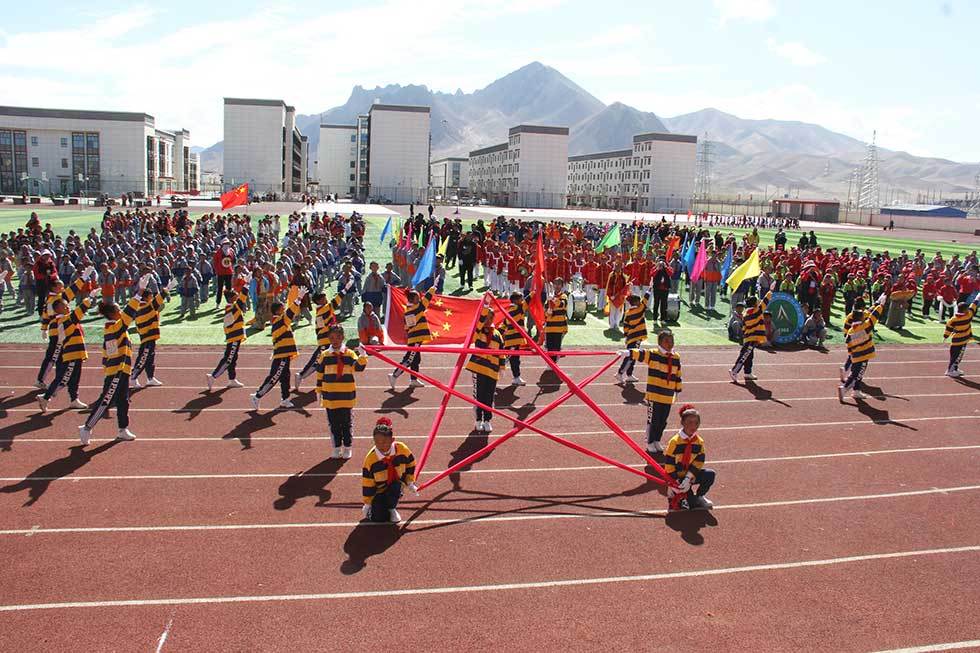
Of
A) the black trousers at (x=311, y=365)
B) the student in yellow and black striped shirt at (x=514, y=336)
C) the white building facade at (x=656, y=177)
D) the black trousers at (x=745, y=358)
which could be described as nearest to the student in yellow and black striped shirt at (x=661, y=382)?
the student in yellow and black striped shirt at (x=514, y=336)

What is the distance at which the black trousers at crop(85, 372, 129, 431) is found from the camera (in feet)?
34.7

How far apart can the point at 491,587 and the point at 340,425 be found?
3910 mm

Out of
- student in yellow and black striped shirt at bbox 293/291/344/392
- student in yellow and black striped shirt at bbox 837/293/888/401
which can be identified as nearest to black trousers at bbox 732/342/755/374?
student in yellow and black striped shirt at bbox 837/293/888/401

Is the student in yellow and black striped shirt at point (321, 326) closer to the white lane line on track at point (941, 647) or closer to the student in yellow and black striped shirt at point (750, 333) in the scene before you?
the student in yellow and black striped shirt at point (750, 333)

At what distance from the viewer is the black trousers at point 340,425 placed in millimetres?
10206

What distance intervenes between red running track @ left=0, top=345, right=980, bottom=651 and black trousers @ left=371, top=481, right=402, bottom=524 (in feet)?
0.81

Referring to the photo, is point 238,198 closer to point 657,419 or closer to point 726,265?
point 726,265

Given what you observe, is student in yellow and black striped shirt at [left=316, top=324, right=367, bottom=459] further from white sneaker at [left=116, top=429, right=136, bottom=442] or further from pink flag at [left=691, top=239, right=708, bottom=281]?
pink flag at [left=691, top=239, right=708, bottom=281]

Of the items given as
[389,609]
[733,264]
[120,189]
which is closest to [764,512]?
[389,609]

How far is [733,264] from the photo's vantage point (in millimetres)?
28469

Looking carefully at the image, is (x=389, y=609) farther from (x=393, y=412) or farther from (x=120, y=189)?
(x=120, y=189)

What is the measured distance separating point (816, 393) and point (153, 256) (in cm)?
1963

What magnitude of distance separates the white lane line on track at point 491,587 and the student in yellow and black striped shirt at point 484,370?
451cm

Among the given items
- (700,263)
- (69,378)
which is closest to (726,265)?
(700,263)
